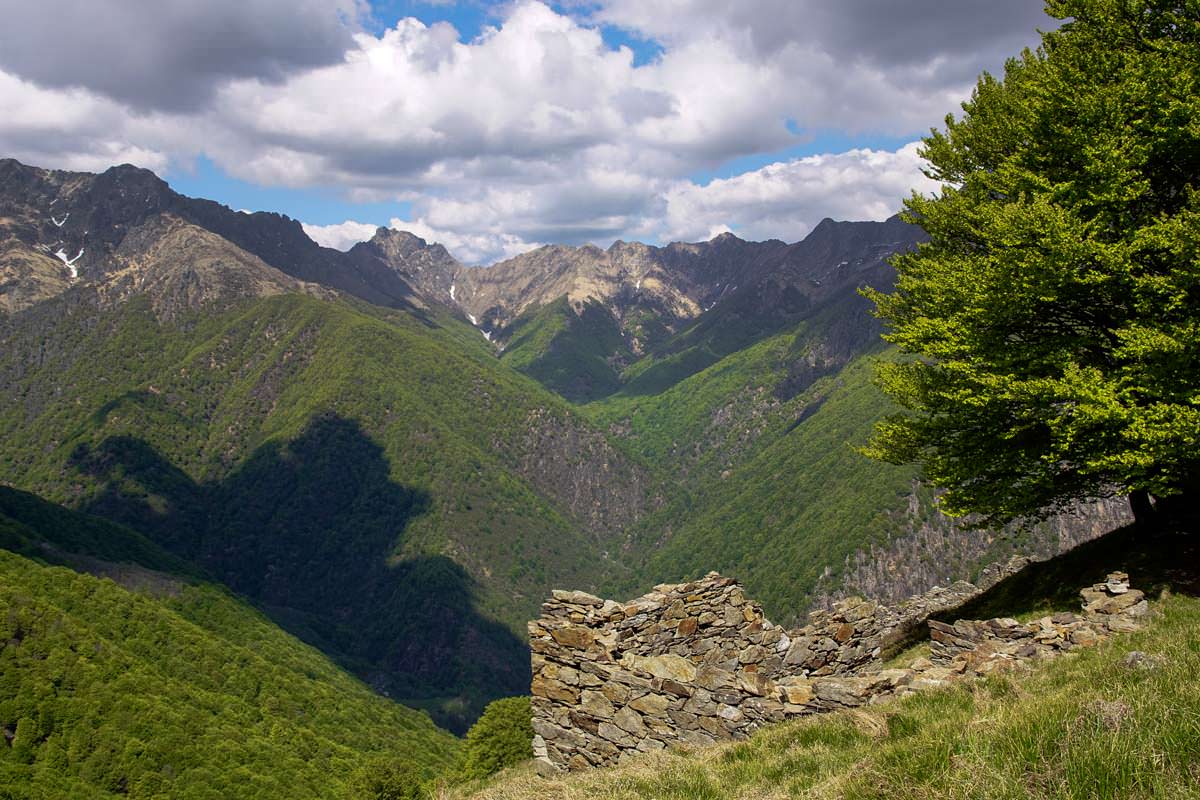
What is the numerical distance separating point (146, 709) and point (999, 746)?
124 metres

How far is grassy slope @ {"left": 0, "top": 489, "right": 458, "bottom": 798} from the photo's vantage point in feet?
300

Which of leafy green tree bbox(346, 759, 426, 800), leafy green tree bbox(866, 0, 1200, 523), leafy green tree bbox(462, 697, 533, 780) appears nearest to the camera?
leafy green tree bbox(866, 0, 1200, 523)

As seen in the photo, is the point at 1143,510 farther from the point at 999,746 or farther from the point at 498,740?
the point at 498,740

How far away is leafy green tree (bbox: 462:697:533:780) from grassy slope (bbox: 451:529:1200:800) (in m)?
46.5

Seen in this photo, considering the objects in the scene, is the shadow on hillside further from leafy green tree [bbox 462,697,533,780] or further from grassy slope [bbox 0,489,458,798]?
grassy slope [bbox 0,489,458,798]

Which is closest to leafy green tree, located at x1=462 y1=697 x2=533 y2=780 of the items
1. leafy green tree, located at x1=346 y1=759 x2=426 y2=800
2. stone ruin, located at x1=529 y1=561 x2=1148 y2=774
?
leafy green tree, located at x1=346 y1=759 x2=426 y2=800

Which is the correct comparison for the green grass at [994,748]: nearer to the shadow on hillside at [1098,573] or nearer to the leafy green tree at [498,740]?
the shadow on hillside at [1098,573]

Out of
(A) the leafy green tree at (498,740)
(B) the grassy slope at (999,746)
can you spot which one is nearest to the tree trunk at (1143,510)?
(B) the grassy slope at (999,746)

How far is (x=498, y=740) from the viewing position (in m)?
57.7

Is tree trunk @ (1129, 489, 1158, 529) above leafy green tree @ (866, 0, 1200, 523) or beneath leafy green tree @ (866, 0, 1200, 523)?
beneath

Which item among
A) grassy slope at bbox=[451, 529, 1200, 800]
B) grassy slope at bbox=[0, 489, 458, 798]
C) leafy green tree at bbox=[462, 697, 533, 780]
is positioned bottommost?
grassy slope at bbox=[0, 489, 458, 798]

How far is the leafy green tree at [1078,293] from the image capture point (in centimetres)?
1662

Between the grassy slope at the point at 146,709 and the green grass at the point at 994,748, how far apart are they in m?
104

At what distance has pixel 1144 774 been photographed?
228 inches
